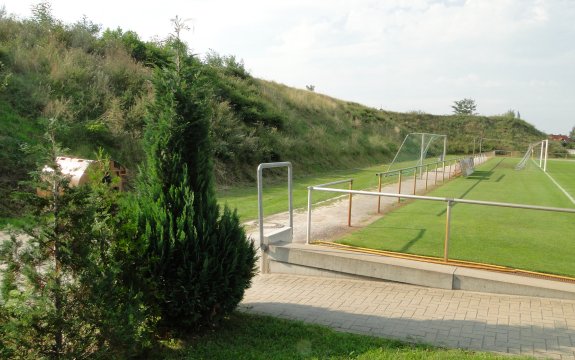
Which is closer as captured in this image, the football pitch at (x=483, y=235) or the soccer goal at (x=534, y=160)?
the football pitch at (x=483, y=235)

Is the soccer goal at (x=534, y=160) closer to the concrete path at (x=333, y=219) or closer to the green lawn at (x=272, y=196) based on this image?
the green lawn at (x=272, y=196)

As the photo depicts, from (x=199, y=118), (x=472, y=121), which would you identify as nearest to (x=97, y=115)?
(x=199, y=118)

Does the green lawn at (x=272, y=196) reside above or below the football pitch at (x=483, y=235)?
below

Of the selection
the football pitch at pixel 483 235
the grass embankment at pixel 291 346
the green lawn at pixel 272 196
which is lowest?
the green lawn at pixel 272 196

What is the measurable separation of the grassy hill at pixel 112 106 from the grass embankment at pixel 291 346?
2609mm

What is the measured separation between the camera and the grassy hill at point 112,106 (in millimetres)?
14258

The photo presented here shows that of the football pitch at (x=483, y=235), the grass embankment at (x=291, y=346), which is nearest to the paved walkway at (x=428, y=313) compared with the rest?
the grass embankment at (x=291, y=346)

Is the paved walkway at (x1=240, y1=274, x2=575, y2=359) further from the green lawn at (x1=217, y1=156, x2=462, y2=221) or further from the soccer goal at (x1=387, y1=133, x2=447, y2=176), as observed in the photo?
the soccer goal at (x1=387, y1=133, x2=447, y2=176)

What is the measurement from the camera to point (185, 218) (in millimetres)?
4512

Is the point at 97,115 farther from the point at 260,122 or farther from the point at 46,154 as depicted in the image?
the point at 46,154

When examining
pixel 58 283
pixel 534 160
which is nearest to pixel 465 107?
pixel 534 160

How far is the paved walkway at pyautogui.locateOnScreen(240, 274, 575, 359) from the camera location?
4727mm

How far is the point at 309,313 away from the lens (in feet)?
18.4

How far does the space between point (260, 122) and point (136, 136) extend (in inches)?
402
